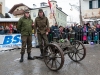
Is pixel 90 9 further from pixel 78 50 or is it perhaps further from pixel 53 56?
pixel 53 56

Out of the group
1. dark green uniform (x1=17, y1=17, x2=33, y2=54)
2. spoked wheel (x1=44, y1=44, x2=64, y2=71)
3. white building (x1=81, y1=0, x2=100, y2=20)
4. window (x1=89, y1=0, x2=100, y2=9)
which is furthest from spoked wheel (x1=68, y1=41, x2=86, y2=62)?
window (x1=89, y1=0, x2=100, y2=9)

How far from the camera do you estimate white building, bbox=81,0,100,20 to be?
1251 inches

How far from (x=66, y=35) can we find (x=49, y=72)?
8906 millimetres

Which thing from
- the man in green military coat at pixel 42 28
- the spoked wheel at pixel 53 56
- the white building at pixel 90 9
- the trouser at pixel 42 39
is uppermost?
the white building at pixel 90 9

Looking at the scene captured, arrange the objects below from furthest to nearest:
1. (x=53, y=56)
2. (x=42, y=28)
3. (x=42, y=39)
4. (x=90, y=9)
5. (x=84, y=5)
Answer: (x=84, y=5), (x=90, y=9), (x=42, y=39), (x=42, y=28), (x=53, y=56)

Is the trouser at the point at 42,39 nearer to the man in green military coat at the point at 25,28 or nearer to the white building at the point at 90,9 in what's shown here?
the man in green military coat at the point at 25,28

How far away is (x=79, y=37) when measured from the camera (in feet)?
49.8

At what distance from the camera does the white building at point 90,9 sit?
31781mm

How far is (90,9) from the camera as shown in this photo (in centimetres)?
3253

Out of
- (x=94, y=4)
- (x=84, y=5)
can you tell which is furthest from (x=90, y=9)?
(x=84, y=5)

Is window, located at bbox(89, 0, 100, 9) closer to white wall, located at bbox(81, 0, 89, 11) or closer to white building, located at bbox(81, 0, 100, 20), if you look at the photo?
white building, located at bbox(81, 0, 100, 20)

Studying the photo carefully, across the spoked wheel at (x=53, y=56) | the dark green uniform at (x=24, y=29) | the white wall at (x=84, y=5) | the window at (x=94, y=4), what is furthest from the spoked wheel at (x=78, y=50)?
the white wall at (x=84, y=5)

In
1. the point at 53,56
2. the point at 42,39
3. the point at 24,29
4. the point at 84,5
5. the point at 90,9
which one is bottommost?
the point at 53,56

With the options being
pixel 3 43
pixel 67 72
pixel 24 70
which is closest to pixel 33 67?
pixel 24 70
